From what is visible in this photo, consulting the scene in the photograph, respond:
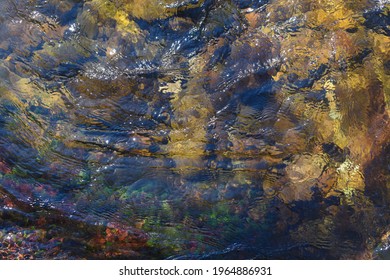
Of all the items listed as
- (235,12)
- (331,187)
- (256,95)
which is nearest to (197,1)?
(235,12)

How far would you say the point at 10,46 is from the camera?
3957 millimetres

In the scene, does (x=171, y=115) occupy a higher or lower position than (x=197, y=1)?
lower

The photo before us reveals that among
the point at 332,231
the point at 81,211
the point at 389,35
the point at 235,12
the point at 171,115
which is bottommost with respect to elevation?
the point at 332,231

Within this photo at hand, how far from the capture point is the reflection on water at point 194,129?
11.7 ft

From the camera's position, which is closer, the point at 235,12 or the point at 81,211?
the point at 81,211

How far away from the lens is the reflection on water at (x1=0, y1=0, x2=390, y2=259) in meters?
3.58

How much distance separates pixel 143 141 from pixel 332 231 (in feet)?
6.62

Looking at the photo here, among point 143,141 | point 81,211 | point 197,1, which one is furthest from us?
point 197,1

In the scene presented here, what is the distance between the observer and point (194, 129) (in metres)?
3.81

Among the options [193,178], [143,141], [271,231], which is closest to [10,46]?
[143,141]

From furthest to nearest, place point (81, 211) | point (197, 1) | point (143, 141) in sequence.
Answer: point (197, 1)
point (143, 141)
point (81, 211)

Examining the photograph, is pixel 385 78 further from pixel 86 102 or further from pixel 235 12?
pixel 86 102

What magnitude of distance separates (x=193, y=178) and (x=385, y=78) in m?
2.19

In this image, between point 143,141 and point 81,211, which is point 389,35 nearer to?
point 143,141
